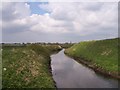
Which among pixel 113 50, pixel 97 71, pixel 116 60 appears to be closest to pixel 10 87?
pixel 97 71

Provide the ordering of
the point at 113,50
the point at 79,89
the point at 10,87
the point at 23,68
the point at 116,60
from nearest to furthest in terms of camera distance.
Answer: the point at 10,87 → the point at 79,89 → the point at 23,68 → the point at 116,60 → the point at 113,50

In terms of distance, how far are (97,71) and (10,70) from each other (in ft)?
72.3

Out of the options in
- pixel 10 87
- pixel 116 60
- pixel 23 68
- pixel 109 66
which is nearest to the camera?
pixel 10 87

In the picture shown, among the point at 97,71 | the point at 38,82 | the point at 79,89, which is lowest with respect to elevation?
the point at 97,71

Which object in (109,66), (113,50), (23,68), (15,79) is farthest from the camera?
(113,50)

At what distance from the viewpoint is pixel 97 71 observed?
165ft

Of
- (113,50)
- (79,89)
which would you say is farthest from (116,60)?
(79,89)

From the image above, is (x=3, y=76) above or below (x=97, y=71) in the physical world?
above

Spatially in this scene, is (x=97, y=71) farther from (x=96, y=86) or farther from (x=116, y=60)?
(x=96, y=86)

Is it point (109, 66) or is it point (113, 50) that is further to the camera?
point (113, 50)

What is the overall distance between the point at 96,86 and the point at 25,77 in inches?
466

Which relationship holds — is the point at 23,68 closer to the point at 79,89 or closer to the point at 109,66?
the point at 79,89

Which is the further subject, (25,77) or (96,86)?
(96,86)

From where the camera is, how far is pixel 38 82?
103 ft
